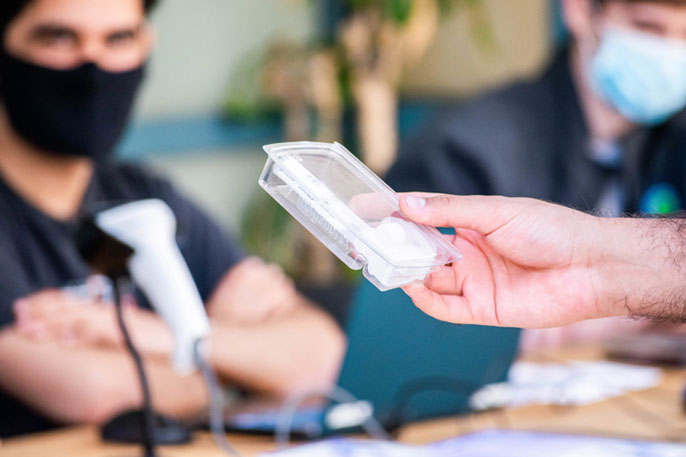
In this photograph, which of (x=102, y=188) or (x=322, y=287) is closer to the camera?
(x=102, y=188)

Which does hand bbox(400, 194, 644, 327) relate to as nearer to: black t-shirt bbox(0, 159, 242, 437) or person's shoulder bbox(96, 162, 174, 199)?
black t-shirt bbox(0, 159, 242, 437)

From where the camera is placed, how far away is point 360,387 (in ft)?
3.93

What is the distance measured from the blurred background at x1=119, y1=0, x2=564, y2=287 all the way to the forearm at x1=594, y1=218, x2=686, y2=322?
118 inches

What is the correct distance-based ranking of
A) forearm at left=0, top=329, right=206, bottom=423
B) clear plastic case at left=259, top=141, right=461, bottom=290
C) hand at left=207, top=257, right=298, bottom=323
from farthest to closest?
hand at left=207, top=257, right=298, bottom=323 < forearm at left=0, top=329, right=206, bottom=423 < clear plastic case at left=259, top=141, right=461, bottom=290

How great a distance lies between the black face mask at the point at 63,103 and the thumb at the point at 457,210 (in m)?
1.01

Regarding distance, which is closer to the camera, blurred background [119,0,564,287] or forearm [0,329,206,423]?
forearm [0,329,206,423]

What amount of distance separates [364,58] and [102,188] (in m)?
2.41

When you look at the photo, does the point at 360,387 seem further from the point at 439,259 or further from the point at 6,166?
the point at 6,166

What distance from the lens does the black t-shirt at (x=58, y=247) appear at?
59.2 inches

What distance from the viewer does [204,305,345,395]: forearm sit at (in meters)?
1.59

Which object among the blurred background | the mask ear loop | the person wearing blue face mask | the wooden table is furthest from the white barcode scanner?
the blurred background

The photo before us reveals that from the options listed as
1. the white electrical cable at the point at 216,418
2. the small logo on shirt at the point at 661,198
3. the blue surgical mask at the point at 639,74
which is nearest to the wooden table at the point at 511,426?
the white electrical cable at the point at 216,418

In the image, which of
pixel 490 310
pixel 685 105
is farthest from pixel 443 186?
pixel 490 310

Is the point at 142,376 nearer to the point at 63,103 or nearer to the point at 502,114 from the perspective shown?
the point at 63,103
